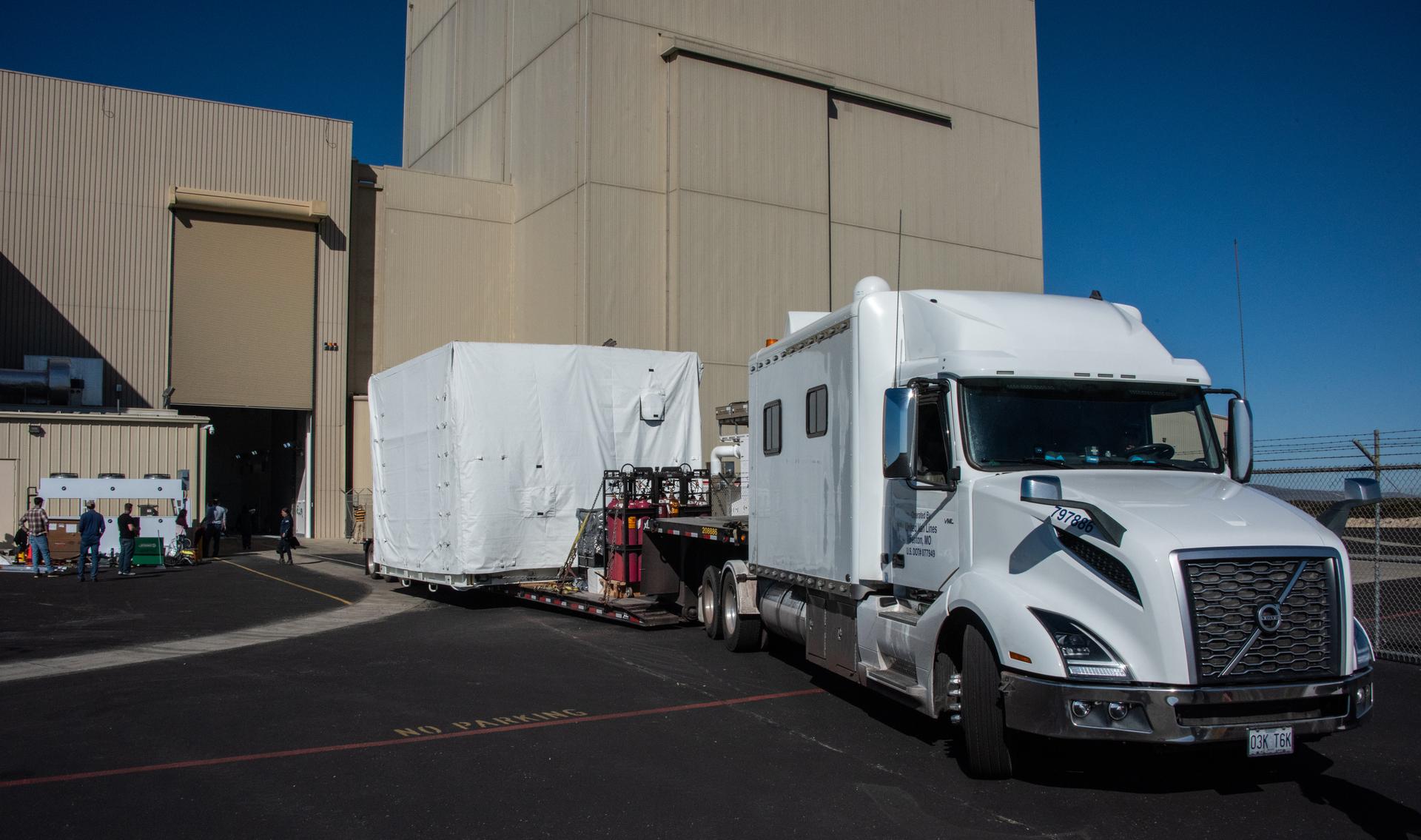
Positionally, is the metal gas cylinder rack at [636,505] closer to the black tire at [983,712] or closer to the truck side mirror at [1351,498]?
the black tire at [983,712]

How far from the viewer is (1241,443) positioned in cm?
737

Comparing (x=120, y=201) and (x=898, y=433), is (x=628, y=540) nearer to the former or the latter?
(x=898, y=433)

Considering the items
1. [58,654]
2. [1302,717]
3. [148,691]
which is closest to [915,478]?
[1302,717]

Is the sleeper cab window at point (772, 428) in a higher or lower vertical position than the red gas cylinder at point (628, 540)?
higher

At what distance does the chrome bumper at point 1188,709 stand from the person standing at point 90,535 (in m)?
21.9

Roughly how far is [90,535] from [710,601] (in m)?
16.1

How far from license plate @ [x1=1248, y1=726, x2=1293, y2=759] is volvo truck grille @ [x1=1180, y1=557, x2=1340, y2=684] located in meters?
0.27

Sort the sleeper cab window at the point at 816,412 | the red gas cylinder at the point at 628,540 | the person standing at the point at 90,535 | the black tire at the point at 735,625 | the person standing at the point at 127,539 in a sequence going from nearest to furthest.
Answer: the sleeper cab window at the point at 816,412 → the black tire at the point at 735,625 → the red gas cylinder at the point at 628,540 → the person standing at the point at 90,535 → the person standing at the point at 127,539

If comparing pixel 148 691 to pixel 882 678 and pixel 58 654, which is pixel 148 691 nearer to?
pixel 58 654

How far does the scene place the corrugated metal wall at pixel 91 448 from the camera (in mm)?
27891

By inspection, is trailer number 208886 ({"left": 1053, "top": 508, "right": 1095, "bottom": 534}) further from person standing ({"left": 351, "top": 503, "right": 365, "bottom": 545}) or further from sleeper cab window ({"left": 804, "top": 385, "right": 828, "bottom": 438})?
person standing ({"left": 351, "top": 503, "right": 365, "bottom": 545})

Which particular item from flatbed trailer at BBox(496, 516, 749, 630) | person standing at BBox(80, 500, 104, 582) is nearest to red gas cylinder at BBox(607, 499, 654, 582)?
flatbed trailer at BBox(496, 516, 749, 630)

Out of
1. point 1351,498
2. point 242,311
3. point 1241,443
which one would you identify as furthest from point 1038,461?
point 242,311

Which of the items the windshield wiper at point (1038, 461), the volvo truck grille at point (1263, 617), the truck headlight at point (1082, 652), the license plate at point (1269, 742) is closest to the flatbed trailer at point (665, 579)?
the windshield wiper at point (1038, 461)
